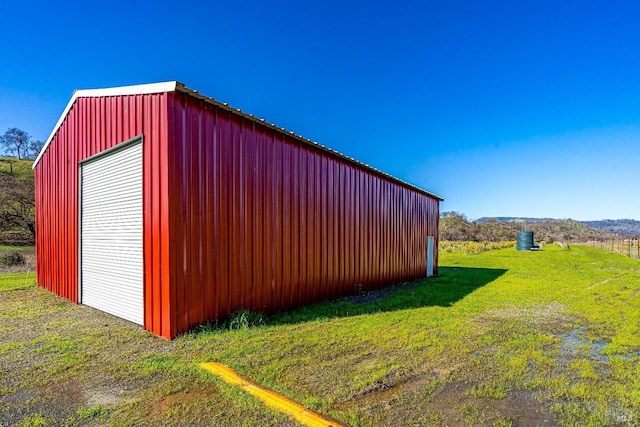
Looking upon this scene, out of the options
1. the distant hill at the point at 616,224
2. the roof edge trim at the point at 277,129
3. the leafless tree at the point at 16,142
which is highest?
the leafless tree at the point at 16,142

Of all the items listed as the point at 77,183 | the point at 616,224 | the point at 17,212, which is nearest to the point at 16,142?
the point at 17,212

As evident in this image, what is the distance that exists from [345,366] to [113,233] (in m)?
5.07

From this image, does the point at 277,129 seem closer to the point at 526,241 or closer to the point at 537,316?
the point at 537,316

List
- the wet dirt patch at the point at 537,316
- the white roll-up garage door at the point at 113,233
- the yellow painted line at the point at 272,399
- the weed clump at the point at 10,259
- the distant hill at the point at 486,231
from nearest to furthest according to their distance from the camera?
1. the yellow painted line at the point at 272,399
2. the white roll-up garage door at the point at 113,233
3. the wet dirt patch at the point at 537,316
4. the weed clump at the point at 10,259
5. the distant hill at the point at 486,231

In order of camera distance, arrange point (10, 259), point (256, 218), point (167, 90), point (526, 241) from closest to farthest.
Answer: point (167, 90) → point (256, 218) → point (10, 259) → point (526, 241)

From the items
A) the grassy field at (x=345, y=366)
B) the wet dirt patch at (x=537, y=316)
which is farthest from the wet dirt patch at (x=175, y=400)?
the wet dirt patch at (x=537, y=316)

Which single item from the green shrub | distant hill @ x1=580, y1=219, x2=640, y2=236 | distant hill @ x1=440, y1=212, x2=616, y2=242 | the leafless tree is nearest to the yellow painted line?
the green shrub

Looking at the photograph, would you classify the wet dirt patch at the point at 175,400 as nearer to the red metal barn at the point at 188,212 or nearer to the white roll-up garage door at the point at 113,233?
the red metal barn at the point at 188,212

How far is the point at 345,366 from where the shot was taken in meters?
4.09

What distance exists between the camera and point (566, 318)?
6699 mm

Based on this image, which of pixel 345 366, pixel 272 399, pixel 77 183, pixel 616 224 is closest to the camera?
pixel 272 399

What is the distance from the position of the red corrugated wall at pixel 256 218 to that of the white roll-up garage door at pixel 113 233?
1.03 m

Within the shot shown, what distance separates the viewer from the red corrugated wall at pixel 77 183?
17.3 feet

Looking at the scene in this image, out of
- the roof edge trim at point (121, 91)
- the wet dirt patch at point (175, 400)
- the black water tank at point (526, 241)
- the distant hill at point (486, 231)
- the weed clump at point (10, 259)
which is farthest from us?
the distant hill at point (486, 231)
